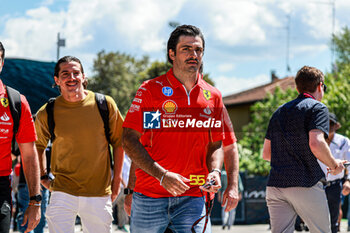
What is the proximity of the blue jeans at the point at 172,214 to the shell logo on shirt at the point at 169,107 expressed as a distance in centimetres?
61

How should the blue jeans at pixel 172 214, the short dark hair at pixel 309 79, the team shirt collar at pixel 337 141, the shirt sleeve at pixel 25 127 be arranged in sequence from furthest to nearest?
the team shirt collar at pixel 337 141
the short dark hair at pixel 309 79
the shirt sleeve at pixel 25 127
the blue jeans at pixel 172 214

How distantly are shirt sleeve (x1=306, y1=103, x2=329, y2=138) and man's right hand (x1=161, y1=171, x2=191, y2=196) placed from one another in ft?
6.31

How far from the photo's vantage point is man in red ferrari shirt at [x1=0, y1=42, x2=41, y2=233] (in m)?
4.02

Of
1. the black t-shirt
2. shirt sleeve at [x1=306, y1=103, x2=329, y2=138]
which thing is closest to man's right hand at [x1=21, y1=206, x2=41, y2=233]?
the black t-shirt

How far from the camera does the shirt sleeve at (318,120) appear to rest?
4949 millimetres

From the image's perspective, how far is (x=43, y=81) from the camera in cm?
781

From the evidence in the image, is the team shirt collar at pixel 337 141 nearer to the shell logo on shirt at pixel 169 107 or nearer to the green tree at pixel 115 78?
the shell logo on shirt at pixel 169 107

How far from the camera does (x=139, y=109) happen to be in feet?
12.6

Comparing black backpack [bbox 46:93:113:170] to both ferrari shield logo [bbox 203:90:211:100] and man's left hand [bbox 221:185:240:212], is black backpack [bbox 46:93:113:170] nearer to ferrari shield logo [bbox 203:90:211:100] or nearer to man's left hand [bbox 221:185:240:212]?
ferrari shield logo [bbox 203:90:211:100]

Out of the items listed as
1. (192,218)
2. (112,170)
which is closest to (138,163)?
(192,218)

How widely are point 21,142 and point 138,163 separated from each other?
1.16 meters

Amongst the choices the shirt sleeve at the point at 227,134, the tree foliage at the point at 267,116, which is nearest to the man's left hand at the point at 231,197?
the shirt sleeve at the point at 227,134

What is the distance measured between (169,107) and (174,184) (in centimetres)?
64

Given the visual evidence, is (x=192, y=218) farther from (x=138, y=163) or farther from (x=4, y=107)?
(x=4, y=107)
